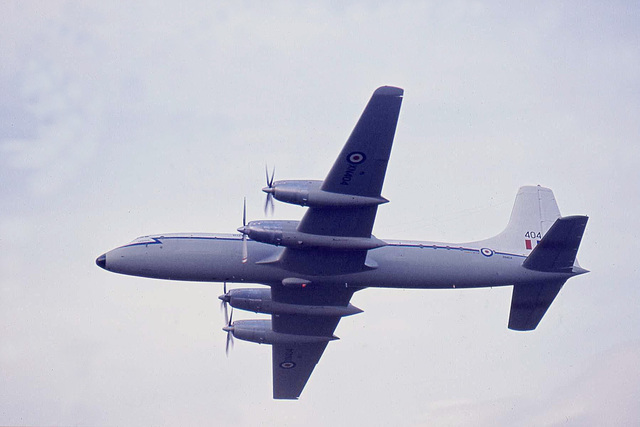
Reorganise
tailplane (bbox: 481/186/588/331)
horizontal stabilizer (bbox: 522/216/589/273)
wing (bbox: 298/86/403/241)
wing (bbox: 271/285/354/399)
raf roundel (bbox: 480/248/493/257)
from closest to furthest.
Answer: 1. wing (bbox: 298/86/403/241)
2. horizontal stabilizer (bbox: 522/216/589/273)
3. tailplane (bbox: 481/186/588/331)
4. raf roundel (bbox: 480/248/493/257)
5. wing (bbox: 271/285/354/399)

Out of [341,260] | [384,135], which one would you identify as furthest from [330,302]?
[384,135]

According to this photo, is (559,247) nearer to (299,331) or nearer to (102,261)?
(299,331)

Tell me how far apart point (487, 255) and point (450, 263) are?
176cm

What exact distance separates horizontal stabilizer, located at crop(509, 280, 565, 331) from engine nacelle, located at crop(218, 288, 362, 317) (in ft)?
22.2

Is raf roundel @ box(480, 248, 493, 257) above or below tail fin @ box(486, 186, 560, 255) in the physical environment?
below

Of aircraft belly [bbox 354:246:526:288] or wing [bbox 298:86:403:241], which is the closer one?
wing [bbox 298:86:403:241]

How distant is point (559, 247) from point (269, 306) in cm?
1224

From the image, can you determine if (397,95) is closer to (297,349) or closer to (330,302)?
(330,302)

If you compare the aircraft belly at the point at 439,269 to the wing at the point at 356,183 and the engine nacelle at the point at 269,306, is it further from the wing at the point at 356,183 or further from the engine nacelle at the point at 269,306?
the engine nacelle at the point at 269,306

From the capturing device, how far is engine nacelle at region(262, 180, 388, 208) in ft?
97.4

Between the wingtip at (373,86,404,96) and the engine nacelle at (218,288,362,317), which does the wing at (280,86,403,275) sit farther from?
the engine nacelle at (218,288,362,317)

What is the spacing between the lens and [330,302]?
116 feet

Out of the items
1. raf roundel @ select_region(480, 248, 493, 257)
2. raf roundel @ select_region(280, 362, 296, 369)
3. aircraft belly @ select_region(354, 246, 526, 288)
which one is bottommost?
raf roundel @ select_region(280, 362, 296, 369)

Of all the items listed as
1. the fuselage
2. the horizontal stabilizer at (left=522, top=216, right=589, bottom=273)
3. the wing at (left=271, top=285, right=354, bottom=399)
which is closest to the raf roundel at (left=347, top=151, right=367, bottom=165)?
the fuselage
